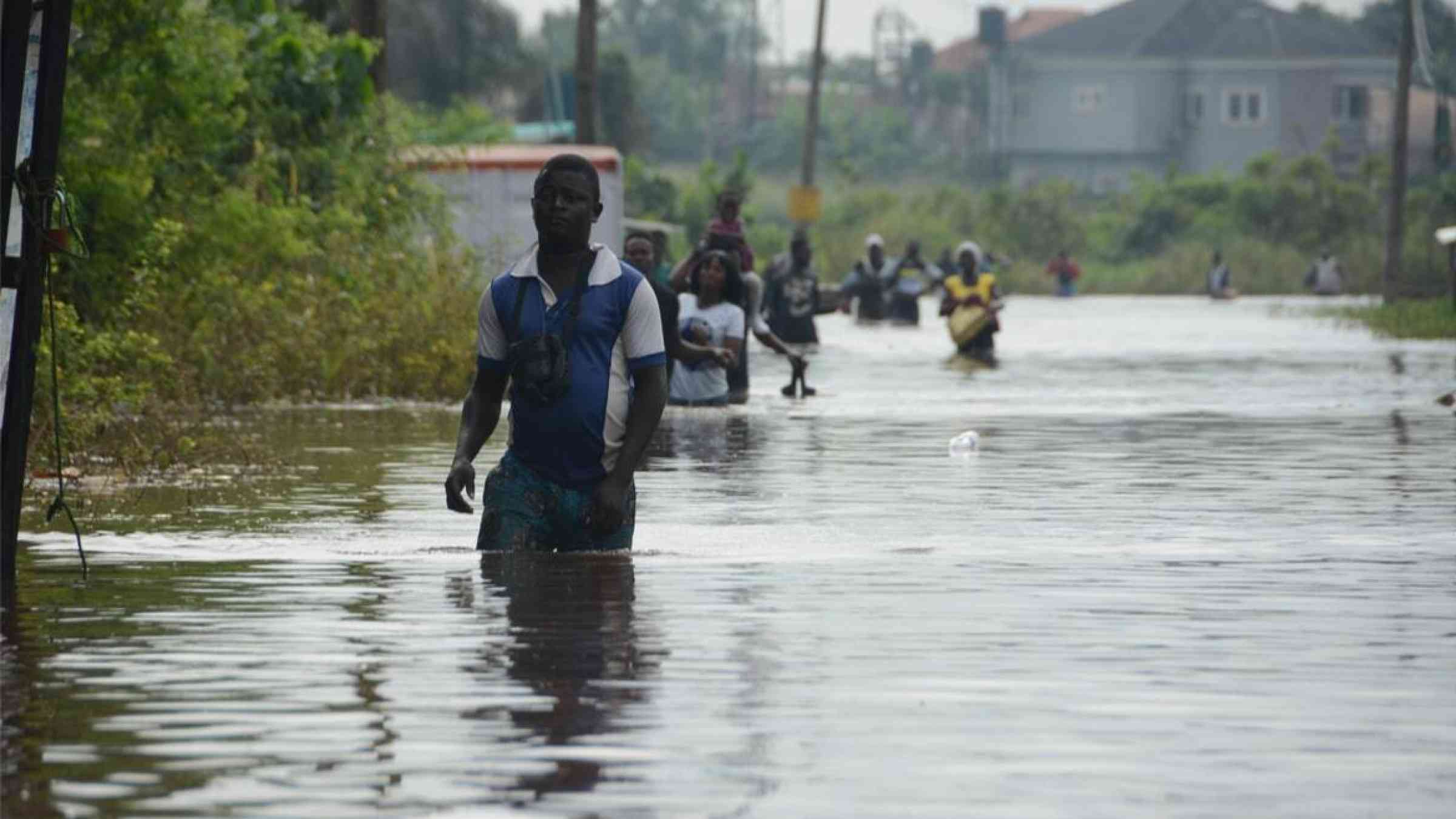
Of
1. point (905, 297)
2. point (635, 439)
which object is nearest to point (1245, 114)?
point (905, 297)

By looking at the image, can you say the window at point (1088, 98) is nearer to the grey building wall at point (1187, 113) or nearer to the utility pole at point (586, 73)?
the grey building wall at point (1187, 113)

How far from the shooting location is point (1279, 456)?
21047mm

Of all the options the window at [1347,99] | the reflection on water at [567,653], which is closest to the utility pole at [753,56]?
the window at [1347,99]

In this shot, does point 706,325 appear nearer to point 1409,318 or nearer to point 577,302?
point 577,302

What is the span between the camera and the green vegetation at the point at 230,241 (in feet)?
66.2

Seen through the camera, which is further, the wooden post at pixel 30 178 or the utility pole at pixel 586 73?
the utility pole at pixel 586 73

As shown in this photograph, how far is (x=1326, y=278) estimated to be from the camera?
86.5 metres

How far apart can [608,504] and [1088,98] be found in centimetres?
11905

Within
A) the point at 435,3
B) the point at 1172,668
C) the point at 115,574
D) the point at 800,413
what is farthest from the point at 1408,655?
the point at 435,3

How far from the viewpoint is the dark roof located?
413ft

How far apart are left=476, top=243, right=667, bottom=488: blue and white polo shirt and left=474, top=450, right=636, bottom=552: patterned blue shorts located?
0.17 metres

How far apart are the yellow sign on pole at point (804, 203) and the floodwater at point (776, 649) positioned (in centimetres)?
5291

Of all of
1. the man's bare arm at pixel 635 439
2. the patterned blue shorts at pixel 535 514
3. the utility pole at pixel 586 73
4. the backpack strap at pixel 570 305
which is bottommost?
the patterned blue shorts at pixel 535 514

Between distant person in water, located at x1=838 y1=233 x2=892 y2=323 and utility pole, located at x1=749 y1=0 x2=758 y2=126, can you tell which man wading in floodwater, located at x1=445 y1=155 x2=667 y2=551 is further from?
utility pole, located at x1=749 y1=0 x2=758 y2=126
